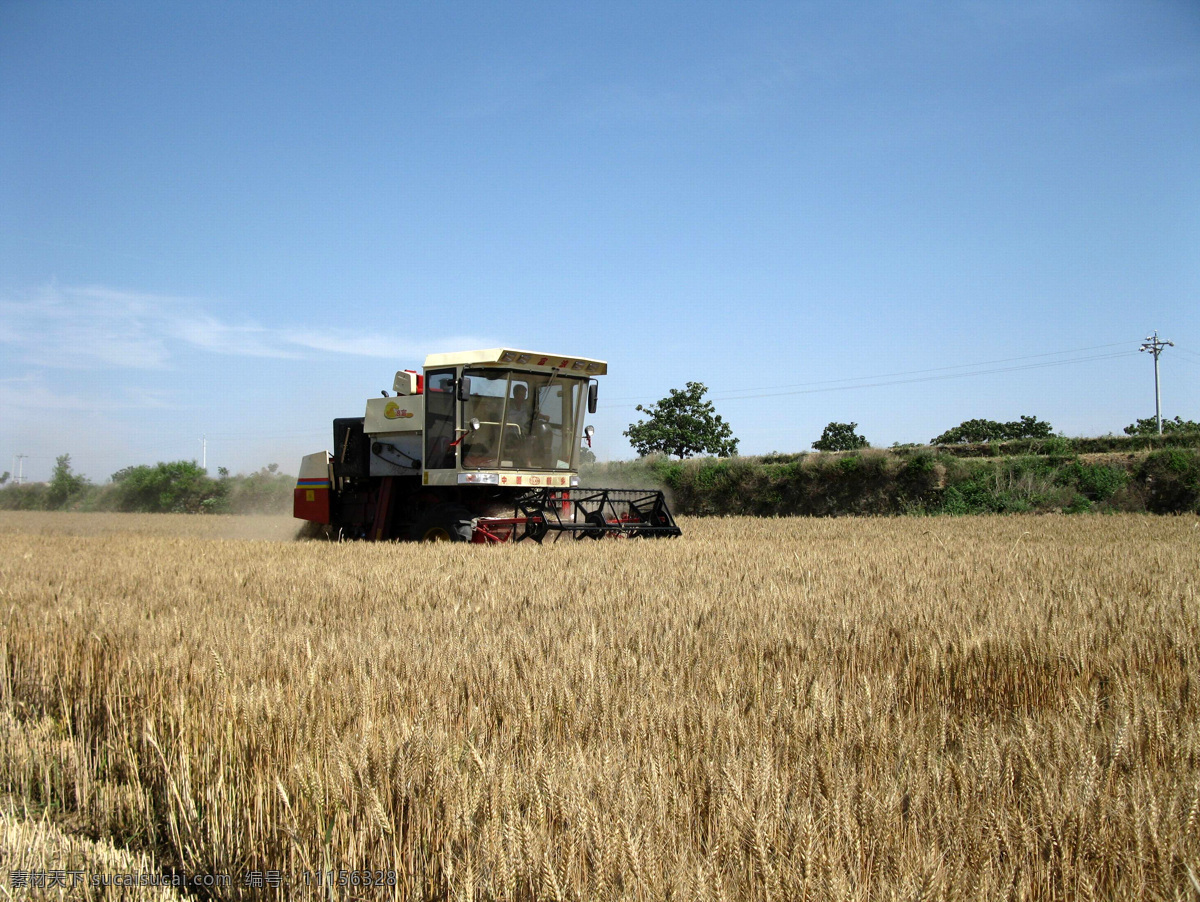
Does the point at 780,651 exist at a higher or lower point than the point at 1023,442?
lower

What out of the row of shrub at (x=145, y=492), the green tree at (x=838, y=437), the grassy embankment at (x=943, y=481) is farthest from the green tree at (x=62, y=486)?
the green tree at (x=838, y=437)

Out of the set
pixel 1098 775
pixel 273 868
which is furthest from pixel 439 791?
pixel 1098 775

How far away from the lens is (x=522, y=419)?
1114 cm

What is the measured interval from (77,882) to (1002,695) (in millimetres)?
2846

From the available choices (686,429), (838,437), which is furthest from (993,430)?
(686,429)

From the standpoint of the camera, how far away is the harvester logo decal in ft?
37.7

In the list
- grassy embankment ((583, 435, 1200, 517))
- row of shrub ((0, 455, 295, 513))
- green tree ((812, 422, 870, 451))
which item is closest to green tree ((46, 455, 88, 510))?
row of shrub ((0, 455, 295, 513))

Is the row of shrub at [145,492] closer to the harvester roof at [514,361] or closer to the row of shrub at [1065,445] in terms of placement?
the harvester roof at [514,361]

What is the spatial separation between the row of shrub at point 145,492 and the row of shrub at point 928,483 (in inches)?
631

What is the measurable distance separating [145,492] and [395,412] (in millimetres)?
30978

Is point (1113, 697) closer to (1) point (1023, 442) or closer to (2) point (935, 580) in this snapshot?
(2) point (935, 580)

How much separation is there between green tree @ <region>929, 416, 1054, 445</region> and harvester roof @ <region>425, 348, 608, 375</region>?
196 feet

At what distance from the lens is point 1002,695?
2.98 metres

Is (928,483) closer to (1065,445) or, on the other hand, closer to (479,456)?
(1065,445)
